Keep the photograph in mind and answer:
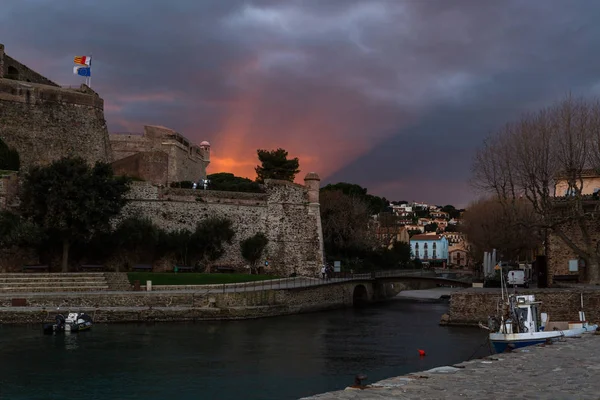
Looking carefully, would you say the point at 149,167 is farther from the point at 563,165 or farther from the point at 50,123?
the point at 563,165

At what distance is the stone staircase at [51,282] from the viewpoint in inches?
1326

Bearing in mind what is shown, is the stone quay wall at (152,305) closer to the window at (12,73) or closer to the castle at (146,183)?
the castle at (146,183)

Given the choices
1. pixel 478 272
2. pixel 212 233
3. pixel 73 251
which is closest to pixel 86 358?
pixel 73 251

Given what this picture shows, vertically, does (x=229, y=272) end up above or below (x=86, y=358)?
above

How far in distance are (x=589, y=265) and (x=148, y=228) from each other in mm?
26393

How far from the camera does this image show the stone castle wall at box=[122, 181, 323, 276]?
45.0 metres

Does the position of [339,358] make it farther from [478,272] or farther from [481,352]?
[478,272]

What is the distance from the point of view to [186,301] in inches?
1358

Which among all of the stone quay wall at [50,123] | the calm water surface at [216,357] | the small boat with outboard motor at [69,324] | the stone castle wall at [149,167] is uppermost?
the stone quay wall at [50,123]

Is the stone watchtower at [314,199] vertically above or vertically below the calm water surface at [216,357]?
above

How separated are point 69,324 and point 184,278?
10724 mm

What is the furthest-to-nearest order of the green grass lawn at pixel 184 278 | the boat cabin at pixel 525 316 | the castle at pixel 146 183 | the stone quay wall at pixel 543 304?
the castle at pixel 146 183, the green grass lawn at pixel 184 278, the stone quay wall at pixel 543 304, the boat cabin at pixel 525 316

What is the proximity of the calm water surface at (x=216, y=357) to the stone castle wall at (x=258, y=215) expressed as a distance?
13.3 metres

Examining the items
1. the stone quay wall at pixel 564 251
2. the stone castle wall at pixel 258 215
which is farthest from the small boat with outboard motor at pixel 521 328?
the stone castle wall at pixel 258 215
